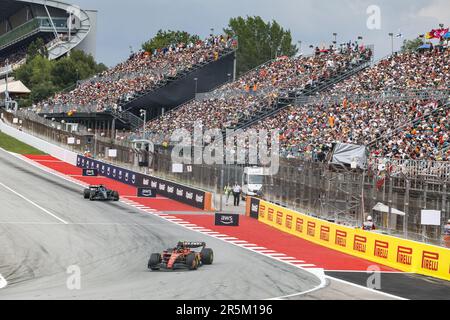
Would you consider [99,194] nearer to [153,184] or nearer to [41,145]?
[153,184]

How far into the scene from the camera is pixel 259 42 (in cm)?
14550

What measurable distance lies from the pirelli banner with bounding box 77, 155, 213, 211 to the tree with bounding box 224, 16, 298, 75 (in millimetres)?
70873

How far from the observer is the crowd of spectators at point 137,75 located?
302ft

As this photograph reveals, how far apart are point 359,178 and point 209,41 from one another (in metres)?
60.3

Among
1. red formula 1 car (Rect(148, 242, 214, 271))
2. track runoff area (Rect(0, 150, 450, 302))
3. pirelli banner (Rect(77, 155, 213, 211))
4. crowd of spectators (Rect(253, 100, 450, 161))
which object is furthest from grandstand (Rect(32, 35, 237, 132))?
red formula 1 car (Rect(148, 242, 214, 271))

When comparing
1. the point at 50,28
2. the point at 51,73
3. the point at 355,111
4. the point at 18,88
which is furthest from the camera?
the point at 50,28

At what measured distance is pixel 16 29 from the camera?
146 meters

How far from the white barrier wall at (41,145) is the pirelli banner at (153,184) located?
2.81m

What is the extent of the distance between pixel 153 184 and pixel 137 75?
3723cm

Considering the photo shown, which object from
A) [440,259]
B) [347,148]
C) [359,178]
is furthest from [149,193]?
[440,259]

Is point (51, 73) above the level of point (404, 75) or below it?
above

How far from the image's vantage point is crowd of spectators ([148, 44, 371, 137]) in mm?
72250

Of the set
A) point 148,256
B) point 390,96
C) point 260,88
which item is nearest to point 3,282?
point 148,256

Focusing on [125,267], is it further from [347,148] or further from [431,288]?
[347,148]
